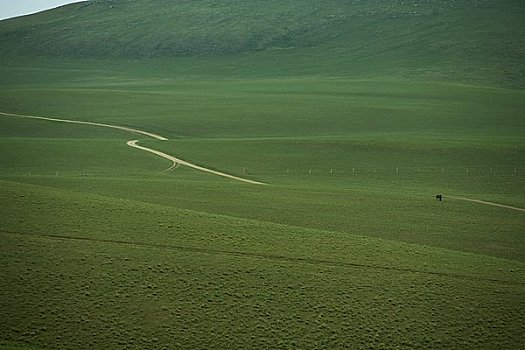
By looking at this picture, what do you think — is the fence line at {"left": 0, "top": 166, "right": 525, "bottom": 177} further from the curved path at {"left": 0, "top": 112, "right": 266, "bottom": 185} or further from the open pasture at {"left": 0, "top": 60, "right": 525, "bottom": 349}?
the curved path at {"left": 0, "top": 112, "right": 266, "bottom": 185}

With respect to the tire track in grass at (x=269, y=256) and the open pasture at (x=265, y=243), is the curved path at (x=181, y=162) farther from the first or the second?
the tire track in grass at (x=269, y=256)

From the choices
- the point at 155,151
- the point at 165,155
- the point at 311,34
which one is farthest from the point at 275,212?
the point at 311,34

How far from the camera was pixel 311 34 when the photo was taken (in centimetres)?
12962

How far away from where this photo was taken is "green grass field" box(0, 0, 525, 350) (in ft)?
76.2

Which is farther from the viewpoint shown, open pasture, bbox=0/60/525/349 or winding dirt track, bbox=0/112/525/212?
winding dirt track, bbox=0/112/525/212

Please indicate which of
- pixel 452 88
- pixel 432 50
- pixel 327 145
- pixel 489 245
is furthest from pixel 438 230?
pixel 432 50

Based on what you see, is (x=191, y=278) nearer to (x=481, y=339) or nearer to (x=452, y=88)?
(x=481, y=339)

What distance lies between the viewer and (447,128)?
66812 millimetres

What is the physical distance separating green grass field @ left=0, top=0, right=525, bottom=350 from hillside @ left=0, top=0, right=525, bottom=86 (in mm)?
1857

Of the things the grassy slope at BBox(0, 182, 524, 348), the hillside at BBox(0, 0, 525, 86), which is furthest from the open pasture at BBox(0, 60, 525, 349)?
the hillside at BBox(0, 0, 525, 86)

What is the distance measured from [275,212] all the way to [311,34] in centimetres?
9754

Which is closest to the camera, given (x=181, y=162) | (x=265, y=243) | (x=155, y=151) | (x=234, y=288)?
(x=234, y=288)

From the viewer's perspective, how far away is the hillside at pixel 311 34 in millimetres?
108688

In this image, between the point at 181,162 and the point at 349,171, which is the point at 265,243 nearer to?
the point at 349,171
